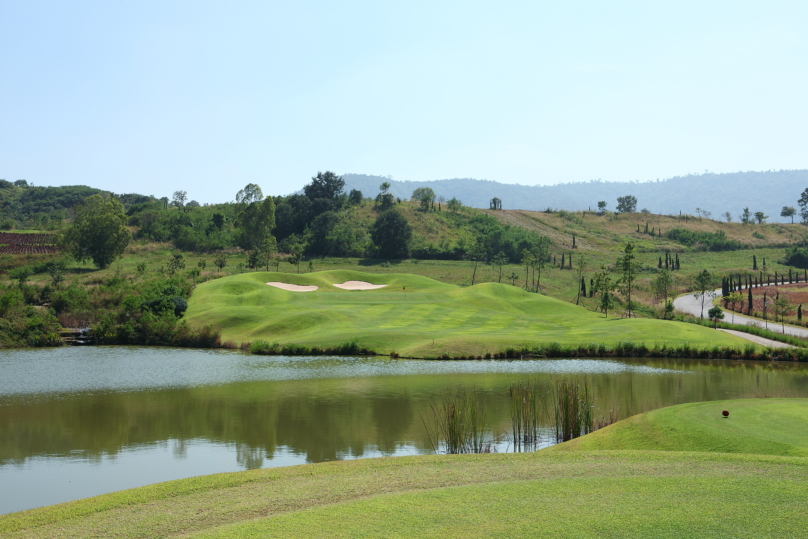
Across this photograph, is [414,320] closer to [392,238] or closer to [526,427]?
[526,427]

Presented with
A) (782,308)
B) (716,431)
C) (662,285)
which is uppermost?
(716,431)

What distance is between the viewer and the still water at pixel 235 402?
18.9 m

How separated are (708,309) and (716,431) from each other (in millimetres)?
56494

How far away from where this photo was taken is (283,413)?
25594 mm

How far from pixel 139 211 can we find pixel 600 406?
12045cm

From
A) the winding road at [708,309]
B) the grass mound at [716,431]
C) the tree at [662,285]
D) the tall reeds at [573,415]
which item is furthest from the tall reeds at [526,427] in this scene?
the tree at [662,285]

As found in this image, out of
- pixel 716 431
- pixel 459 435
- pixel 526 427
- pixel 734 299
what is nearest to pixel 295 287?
pixel 734 299

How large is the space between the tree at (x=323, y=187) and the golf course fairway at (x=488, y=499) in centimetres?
11855

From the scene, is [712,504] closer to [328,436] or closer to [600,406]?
[328,436]

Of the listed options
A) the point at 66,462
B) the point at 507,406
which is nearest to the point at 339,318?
the point at 507,406

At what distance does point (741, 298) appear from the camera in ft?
237

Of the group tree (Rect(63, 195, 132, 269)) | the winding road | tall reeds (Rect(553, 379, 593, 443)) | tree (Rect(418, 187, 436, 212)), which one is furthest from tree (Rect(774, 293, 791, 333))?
tree (Rect(418, 187, 436, 212))

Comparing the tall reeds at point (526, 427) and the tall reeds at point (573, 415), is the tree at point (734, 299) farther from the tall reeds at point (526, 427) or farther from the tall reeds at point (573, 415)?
the tall reeds at point (526, 427)

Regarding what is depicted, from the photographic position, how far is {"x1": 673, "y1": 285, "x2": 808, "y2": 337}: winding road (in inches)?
2139
